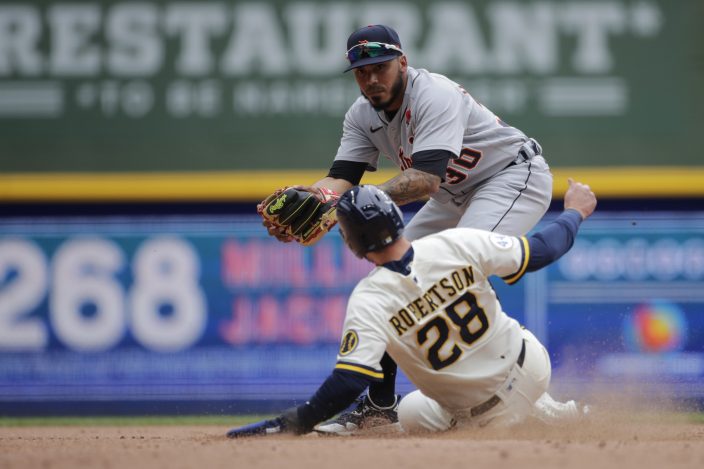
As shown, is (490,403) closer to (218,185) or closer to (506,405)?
(506,405)

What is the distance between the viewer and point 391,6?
24.3 ft

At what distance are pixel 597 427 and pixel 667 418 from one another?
1.64 metres

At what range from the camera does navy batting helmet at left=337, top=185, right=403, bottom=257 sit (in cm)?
344

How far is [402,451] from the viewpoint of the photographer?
3.26 meters

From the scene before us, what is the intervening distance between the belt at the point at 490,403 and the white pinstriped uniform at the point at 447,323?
0.02m

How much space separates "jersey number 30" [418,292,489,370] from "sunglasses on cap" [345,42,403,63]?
3.67 ft

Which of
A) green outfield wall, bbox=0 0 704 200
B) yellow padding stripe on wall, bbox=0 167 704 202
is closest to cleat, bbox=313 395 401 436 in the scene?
yellow padding stripe on wall, bbox=0 167 704 202

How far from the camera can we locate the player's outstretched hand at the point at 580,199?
3879 millimetres

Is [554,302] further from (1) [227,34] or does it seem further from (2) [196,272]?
(1) [227,34]

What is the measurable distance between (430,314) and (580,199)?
801 mm

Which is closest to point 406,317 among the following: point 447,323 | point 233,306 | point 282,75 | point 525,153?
point 447,323

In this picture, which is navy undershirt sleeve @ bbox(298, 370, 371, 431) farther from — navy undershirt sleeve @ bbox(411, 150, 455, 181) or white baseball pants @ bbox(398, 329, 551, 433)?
navy undershirt sleeve @ bbox(411, 150, 455, 181)

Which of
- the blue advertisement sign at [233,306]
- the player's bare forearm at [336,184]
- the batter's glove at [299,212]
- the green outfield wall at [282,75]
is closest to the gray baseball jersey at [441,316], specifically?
the batter's glove at [299,212]

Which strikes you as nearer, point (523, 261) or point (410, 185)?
point (523, 261)
